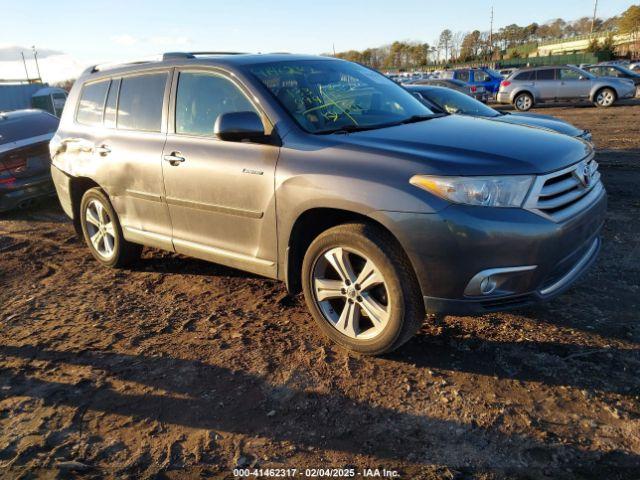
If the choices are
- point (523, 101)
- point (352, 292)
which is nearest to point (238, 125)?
point (352, 292)

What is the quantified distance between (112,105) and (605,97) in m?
20.3

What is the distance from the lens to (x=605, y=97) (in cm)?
1984

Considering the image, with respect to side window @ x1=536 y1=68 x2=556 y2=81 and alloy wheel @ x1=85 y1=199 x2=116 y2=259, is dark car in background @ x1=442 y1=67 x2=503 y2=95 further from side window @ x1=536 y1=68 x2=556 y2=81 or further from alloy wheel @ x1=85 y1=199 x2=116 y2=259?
alloy wheel @ x1=85 y1=199 x2=116 y2=259

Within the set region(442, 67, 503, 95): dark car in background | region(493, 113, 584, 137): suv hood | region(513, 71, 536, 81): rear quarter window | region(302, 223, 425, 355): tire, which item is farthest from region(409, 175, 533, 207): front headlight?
region(442, 67, 503, 95): dark car in background

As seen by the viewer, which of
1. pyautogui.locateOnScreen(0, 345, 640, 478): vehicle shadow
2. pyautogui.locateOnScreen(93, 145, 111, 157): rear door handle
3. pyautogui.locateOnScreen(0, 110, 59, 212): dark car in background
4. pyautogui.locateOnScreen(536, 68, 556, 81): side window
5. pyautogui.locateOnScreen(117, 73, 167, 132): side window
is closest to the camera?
pyautogui.locateOnScreen(0, 345, 640, 478): vehicle shadow

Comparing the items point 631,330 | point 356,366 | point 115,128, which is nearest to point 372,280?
point 356,366

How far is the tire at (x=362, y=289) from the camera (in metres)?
2.96

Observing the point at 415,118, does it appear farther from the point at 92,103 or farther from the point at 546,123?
the point at 546,123

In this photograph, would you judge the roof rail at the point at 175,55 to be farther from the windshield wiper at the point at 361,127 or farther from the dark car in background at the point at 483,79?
the dark car in background at the point at 483,79

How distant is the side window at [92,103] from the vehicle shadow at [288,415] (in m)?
2.46

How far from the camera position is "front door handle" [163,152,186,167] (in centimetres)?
394

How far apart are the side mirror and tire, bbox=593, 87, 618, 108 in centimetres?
2054

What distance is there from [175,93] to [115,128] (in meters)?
0.91

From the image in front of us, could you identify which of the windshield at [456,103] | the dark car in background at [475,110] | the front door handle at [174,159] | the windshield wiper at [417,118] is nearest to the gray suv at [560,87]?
the dark car in background at [475,110]
